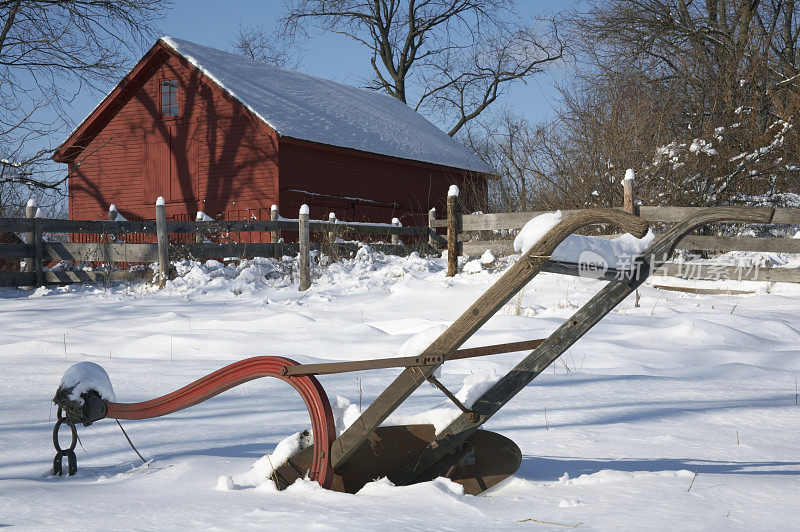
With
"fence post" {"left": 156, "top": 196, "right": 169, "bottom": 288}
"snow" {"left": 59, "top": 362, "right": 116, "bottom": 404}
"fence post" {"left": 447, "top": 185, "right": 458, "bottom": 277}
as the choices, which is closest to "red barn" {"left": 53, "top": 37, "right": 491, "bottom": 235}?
"fence post" {"left": 156, "top": 196, "right": 169, "bottom": 288}

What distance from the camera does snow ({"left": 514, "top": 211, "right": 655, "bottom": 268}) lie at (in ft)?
6.75

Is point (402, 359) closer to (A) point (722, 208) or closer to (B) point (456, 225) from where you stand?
(A) point (722, 208)

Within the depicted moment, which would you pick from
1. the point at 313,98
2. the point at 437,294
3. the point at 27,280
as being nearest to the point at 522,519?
the point at 437,294

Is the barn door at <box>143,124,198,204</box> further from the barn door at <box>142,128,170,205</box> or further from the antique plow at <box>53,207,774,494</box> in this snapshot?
the antique plow at <box>53,207,774,494</box>

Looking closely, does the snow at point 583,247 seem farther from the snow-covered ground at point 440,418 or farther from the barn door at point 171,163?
the barn door at point 171,163

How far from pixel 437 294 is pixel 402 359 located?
710 centimetres

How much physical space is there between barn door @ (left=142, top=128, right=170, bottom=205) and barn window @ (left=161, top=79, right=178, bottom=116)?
55 cm

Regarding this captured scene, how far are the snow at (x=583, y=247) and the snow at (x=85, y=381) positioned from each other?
160 cm

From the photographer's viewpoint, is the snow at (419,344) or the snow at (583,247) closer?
the snow at (583,247)

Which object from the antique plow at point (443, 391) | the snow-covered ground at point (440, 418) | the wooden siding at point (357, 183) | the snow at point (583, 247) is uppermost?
the wooden siding at point (357, 183)

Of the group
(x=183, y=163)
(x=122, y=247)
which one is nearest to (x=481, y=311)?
(x=122, y=247)

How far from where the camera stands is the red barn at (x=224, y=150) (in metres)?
18.2

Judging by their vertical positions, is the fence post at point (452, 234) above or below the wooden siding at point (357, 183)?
below

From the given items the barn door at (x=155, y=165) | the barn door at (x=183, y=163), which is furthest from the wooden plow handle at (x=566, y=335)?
the barn door at (x=155, y=165)
